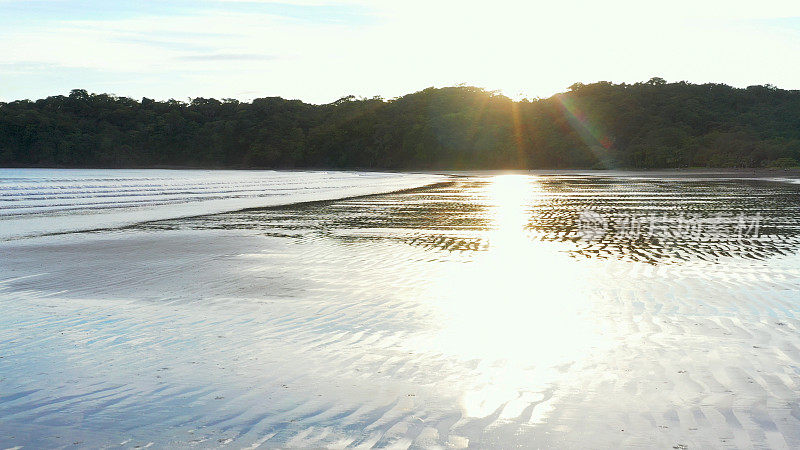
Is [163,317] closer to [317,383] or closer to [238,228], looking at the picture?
[317,383]

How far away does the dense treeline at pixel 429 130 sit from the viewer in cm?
12394

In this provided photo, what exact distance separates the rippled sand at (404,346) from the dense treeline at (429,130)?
326ft

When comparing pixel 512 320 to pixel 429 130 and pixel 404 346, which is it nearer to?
pixel 404 346

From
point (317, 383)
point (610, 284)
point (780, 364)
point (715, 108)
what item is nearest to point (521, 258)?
point (610, 284)

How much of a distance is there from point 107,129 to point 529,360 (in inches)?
7157

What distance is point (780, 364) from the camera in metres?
6.50

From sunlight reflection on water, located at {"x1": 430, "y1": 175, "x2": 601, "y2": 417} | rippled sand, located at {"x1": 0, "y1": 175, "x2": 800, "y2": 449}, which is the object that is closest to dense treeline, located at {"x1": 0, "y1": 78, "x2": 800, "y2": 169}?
sunlight reflection on water, located at {"x1": 430, "y1": 175, "x2": 601, "y2": 417}

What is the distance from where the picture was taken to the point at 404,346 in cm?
728

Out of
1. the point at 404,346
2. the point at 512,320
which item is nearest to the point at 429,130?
the point at 512,320

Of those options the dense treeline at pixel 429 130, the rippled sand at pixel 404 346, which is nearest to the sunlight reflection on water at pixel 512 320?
the rippled sand at pixel 404 346

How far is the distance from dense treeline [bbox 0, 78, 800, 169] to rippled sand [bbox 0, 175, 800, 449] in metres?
99.3

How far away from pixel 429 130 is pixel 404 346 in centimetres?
15281

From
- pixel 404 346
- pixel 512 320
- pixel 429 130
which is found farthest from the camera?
pixel 429 130

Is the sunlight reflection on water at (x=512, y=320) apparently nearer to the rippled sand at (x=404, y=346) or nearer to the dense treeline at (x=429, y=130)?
the rippled sand at (x=404, y=346)
